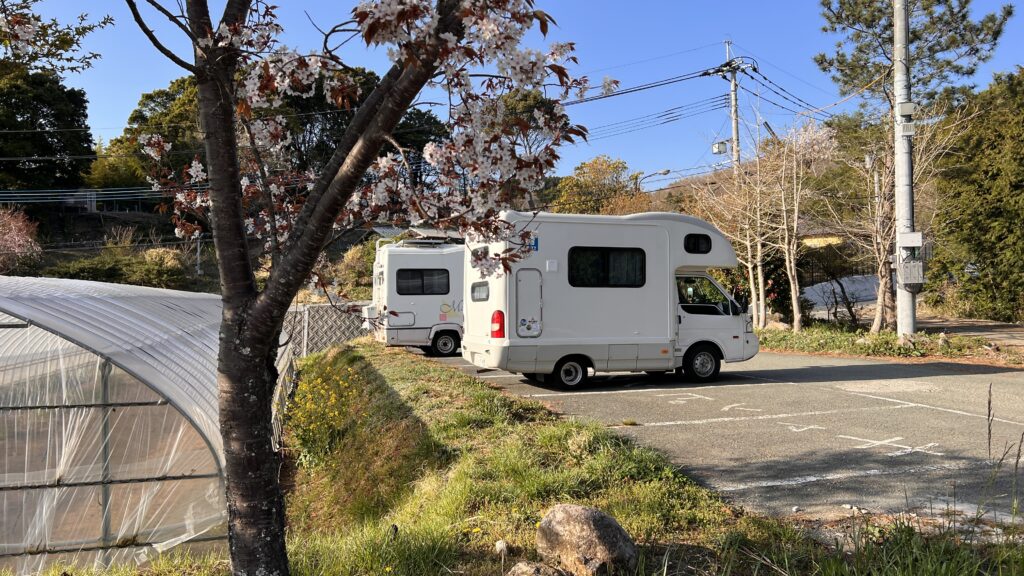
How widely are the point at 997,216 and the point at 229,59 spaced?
2434 cm

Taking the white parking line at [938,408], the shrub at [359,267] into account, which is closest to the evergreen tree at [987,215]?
the white parking line at [938,408]

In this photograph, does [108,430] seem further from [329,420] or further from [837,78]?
[837,78]

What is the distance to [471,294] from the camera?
11844 mm

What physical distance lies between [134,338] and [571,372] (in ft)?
21.4

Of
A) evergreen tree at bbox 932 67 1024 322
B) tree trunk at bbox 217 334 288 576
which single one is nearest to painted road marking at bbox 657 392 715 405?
tree trunk at bbox 217 334 288 576

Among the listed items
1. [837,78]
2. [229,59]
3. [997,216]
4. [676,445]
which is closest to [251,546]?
[229,59]

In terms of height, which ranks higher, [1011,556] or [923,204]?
[923,204]

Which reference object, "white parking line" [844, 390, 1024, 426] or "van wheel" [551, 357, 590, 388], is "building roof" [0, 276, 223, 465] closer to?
"van wheel" [551, 357, 590, 388]

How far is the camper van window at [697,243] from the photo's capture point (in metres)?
11.4

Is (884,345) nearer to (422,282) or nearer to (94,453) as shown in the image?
(422,282)

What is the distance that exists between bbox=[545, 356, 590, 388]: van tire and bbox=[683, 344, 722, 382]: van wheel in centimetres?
184

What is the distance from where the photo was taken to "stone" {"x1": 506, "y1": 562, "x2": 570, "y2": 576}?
327 centimetres

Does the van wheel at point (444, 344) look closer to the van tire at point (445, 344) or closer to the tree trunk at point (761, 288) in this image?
the van tire at point (445, 344)

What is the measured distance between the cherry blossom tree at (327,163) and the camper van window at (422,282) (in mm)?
14620
